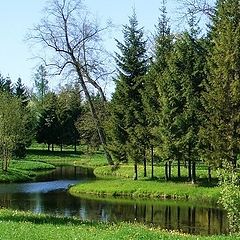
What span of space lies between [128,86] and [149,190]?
452 inches

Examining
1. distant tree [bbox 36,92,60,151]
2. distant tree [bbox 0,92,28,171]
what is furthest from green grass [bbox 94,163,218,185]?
distant tree [bbox 36,92,60,151]

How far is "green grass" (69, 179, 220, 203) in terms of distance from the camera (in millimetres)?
38000

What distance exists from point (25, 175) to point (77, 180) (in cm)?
640

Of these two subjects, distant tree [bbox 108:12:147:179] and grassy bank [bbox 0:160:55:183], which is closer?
distant tree [bbox 108:12:147:179]

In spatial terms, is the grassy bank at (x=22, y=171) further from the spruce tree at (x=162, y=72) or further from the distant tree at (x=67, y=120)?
the distant tree at (x=67, y=120)

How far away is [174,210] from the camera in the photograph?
33.2 m

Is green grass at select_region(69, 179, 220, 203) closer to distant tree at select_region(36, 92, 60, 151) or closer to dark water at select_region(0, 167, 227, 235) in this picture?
dark water at select_region(0, 167, 227, 235)

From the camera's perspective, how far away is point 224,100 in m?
38.7

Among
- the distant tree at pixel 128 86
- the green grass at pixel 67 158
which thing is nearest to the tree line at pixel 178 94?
the distant tree at pixel 128 86

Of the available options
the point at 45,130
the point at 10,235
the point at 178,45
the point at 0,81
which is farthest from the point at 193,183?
the point at 0,81

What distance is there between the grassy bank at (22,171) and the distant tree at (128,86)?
11.1 m

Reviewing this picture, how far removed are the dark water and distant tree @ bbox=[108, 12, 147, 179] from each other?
7.64m

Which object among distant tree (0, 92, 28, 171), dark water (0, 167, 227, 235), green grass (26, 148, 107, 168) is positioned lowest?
dark water (0, 167, 227, 235)

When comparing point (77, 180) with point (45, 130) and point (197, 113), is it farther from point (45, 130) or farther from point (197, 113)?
point (45, 130)
